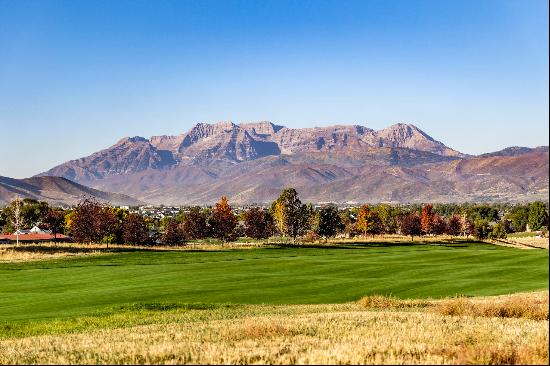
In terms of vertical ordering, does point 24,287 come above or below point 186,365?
below

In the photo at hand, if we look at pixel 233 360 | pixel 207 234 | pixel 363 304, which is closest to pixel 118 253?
pixel 363 304

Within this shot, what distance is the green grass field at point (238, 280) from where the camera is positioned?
148ft

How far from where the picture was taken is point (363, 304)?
1447 inches

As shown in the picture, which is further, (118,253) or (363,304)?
(118,253)

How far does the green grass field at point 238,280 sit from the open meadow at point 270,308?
5.6 inches

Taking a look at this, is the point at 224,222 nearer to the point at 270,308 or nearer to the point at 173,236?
the point at 173,236

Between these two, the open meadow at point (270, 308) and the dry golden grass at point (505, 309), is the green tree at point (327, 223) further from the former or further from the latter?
the dry golden grass at point (505, 309)

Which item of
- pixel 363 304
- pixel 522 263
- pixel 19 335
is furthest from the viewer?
pixel 522 263

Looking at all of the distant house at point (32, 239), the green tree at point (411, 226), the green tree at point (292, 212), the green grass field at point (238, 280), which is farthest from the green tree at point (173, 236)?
the green tree at point (411, 226)

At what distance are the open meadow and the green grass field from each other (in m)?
0.14

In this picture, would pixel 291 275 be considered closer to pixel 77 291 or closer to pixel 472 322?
pixel 77 291

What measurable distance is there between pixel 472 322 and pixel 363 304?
15062mm

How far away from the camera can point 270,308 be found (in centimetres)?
3662

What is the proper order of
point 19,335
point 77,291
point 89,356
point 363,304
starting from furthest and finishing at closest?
point 77,291 < point 363,304 < point 19,335 < point 89,356
